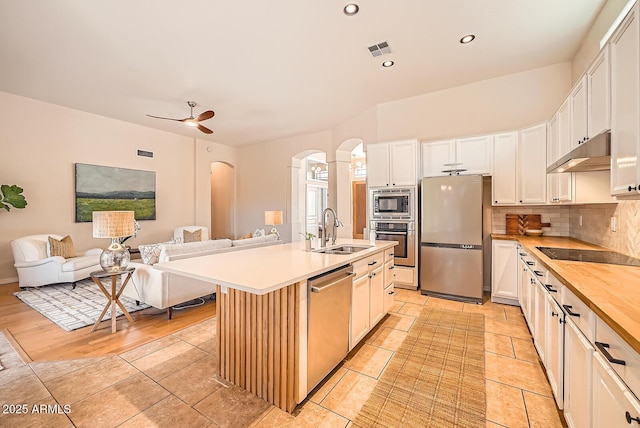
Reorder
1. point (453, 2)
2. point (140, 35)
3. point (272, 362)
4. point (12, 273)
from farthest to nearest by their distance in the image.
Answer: point (12, 273) < point (140, 35) < point (453, 2) < point (272, 362)

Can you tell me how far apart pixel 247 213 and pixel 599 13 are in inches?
297

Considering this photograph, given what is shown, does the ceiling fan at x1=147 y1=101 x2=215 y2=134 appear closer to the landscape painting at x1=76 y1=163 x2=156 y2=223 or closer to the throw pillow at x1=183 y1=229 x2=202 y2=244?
the landscape painting at x1=76 y1=163 x2=156 y2=223

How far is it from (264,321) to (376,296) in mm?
1375

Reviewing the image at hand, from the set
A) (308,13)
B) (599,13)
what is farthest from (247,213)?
(599,13)

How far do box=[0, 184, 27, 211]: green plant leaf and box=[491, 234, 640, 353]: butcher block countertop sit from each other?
22.7 feet

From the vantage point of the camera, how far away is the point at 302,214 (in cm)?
752

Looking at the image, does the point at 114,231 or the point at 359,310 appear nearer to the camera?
the point at 359,310

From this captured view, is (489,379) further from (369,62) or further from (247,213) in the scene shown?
(247,213)

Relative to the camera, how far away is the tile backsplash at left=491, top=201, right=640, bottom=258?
2131mm

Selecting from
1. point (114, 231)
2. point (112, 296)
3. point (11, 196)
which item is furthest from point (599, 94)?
point (11, 196)

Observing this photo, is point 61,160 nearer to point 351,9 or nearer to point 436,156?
point 351,9

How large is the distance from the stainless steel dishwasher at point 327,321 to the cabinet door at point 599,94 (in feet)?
6.64

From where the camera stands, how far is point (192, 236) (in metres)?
6.25

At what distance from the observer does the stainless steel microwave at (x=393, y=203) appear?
13.5 ft
